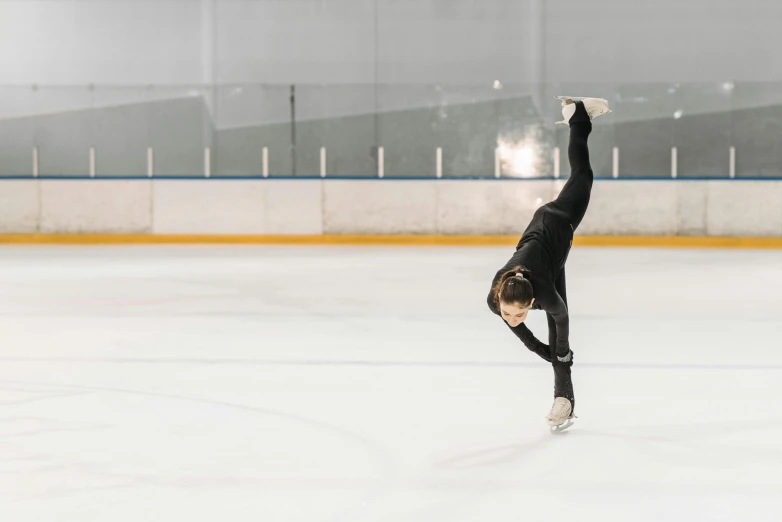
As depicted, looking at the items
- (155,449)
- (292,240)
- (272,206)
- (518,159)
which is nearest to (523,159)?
(518,159)

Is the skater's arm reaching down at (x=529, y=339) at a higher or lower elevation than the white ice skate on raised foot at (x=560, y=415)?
higher

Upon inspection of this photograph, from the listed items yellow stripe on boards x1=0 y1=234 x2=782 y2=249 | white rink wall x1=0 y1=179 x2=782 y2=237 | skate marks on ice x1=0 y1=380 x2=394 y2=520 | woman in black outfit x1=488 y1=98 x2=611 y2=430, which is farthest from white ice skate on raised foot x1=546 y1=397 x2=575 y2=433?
white rink wall x1=0 y1=179 x2=782 y2=237

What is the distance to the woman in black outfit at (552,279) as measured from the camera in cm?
362

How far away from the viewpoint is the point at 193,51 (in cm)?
1706

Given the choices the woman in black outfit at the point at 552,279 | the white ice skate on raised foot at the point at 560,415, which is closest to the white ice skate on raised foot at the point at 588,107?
the woman in black outfit at the point at 552,279

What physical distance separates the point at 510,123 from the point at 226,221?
4440mm

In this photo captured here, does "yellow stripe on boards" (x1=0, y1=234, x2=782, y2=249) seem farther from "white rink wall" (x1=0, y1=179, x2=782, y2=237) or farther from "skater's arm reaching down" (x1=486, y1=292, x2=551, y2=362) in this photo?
"skater's arm reaching down" (x1=486, y1=292, x2=551, y2=362)

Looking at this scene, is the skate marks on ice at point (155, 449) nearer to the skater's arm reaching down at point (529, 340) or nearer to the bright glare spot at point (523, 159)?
Result: the skater's arm reaching down at point (529, 340)

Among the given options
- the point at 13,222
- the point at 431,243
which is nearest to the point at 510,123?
the point at 431,243

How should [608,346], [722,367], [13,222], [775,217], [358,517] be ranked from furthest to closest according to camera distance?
1. [13,222]
2. [775,217]
3. [608,346]
4. [722,367]
5. [358,517]

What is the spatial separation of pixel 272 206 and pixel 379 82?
10.0ft

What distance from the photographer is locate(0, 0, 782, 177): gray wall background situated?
1535 cm

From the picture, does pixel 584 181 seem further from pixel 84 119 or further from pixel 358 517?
pixel 84 119

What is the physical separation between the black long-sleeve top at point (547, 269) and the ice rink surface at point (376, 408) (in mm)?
354
